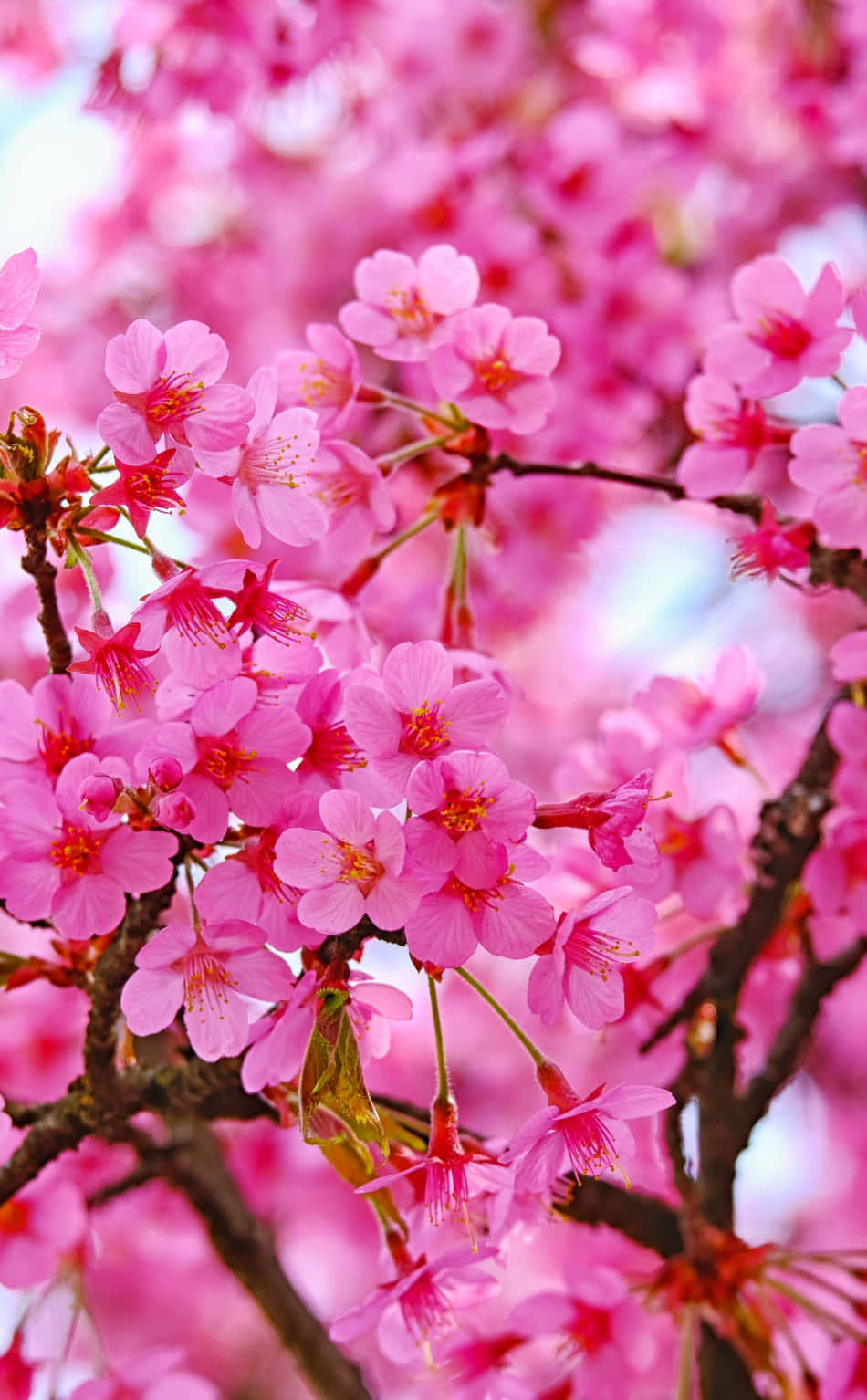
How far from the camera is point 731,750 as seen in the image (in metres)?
1.67

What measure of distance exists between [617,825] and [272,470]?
39 centimetres

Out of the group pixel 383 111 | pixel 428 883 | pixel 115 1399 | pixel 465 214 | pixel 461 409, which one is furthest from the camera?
pixel 383 111

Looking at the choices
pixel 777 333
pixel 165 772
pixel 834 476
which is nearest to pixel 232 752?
pixel 165 772

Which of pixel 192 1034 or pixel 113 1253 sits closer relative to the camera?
pixel 192 1034

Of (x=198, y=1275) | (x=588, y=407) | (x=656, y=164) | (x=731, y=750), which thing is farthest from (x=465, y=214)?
(x=198, y=1275)

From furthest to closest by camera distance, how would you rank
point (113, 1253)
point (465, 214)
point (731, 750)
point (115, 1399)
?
1. point (113, 1253)
2. point (465, 214)
3. point (731, 750)
4. point (115, 1399)

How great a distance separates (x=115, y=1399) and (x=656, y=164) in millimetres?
2746

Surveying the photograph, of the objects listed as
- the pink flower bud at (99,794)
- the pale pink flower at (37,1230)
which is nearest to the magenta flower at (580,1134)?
the pink flower bud at (99,794)

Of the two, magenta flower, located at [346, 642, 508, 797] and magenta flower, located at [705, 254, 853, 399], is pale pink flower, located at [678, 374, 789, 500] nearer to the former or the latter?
magenta flower, located at [705, 254, 853, 399]

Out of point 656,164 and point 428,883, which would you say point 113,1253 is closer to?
point 428,883

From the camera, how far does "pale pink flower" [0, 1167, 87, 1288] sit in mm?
1403

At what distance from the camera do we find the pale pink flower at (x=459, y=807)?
0.98m

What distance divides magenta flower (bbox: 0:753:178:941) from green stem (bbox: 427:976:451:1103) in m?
0.22

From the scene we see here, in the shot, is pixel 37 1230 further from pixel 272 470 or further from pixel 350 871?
pixel 272 470
